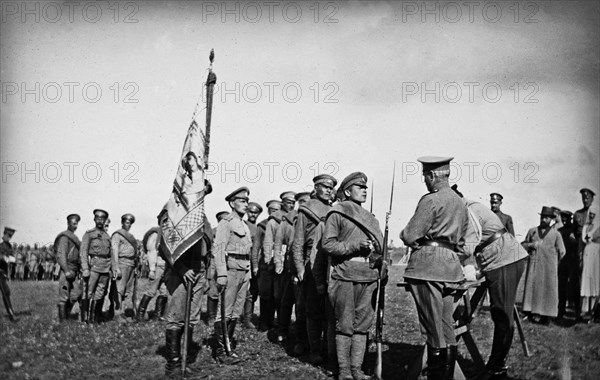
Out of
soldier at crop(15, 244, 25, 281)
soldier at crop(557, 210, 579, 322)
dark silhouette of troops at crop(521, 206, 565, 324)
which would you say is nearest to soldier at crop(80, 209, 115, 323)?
dark silhouette of troops at crop(521, 206, 565, 324)

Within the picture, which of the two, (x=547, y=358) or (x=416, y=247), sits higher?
(x=416, y=247)

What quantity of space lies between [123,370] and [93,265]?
485 cm

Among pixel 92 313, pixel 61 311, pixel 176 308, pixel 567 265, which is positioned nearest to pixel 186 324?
pixel 176 308

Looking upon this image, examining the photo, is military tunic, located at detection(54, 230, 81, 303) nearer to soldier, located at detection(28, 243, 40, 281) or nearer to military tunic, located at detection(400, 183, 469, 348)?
military tunic, located at detection(400, 183, 469, 348)

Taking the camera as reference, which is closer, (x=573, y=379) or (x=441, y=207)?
(x=441, y=207)

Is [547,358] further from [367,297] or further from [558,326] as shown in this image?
[558,326]

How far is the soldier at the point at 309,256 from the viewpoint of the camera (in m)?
8.35

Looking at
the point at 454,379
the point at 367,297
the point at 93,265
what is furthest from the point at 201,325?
the point at 454,379

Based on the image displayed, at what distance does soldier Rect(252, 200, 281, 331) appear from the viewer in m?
11.2

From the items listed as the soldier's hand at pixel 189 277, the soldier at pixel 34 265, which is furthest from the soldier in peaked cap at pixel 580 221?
the soldier at pixel 34 265

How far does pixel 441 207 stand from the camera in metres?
6.20

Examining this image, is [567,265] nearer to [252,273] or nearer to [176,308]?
[252,273]

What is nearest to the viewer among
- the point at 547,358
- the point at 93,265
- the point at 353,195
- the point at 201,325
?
the point at 353,195

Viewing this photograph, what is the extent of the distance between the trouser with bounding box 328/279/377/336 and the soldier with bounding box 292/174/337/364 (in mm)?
1121
